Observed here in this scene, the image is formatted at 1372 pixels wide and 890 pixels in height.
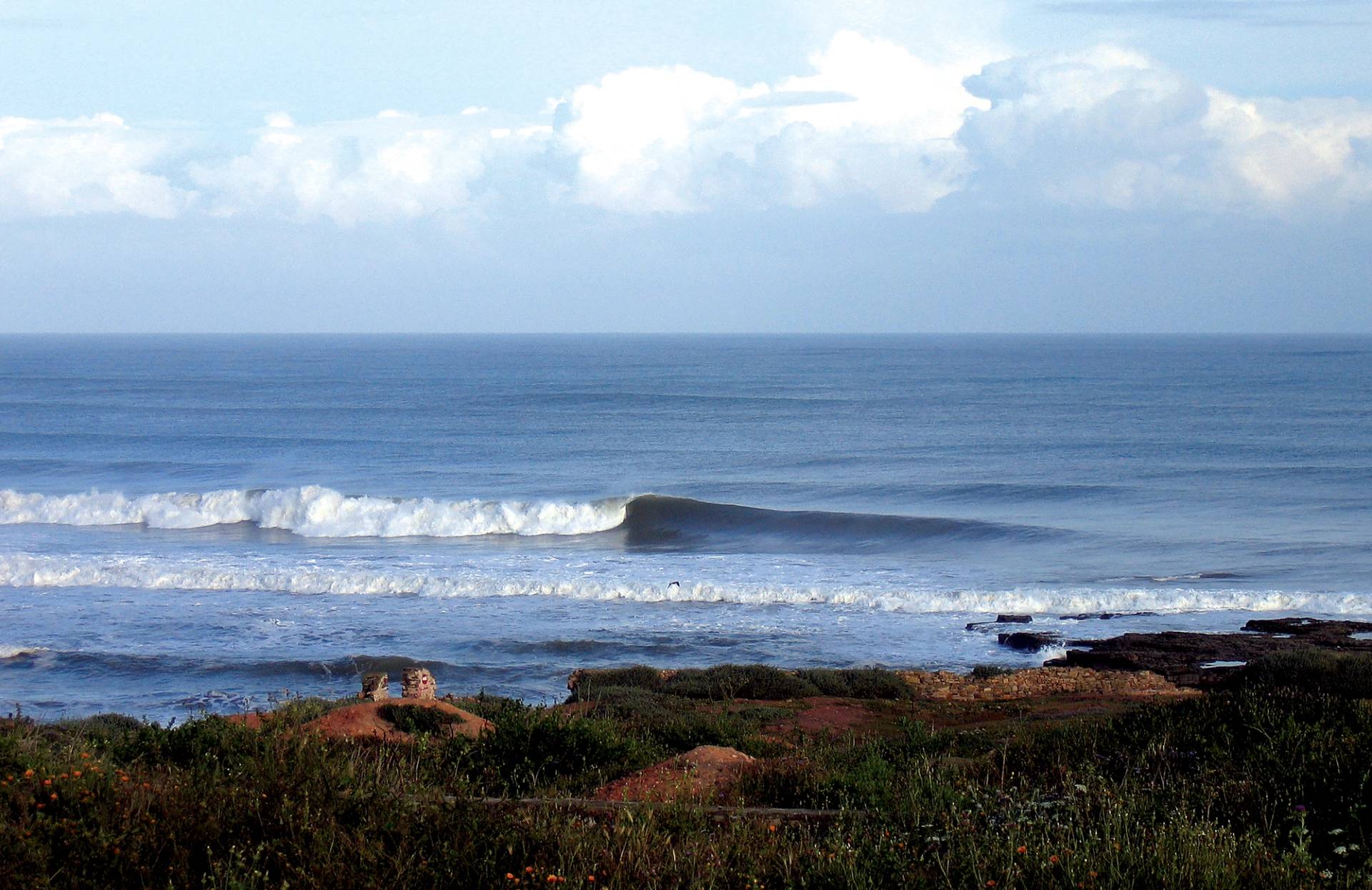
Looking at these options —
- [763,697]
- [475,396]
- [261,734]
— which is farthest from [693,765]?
[475,396]

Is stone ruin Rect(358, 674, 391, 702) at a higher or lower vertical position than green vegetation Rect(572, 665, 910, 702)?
higher

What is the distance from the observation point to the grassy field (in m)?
4.16

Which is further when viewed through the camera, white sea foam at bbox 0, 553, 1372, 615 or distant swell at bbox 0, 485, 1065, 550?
distant swell at bbox 0, 485, 1065, 550

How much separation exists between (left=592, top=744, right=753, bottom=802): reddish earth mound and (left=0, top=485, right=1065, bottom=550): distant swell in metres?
22.0

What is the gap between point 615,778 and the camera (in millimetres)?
7254

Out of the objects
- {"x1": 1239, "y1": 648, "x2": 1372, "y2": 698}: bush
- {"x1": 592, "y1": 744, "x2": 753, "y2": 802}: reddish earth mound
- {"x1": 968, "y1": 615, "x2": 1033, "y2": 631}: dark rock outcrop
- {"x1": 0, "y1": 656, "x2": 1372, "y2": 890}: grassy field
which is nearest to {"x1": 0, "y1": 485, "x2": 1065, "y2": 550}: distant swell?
{"x1": 968, "y1": 615, "x2": 1033, "y2": 631}: dark rock outcrop

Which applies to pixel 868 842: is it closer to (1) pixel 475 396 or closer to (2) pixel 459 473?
(2) pixel 459 473

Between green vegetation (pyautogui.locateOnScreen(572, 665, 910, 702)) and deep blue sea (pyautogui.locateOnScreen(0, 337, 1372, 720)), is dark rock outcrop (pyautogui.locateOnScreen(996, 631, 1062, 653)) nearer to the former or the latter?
deep blue sea (pyautogui.locateOnScreen(0, 337, 1372, 720))

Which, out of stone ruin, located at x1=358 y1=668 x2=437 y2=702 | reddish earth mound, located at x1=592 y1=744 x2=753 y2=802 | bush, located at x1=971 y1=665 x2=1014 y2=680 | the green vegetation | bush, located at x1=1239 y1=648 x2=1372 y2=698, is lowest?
bush, located at x1=971 y1=665 x2=1014 y2=680

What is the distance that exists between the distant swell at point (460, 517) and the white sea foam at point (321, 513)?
0.04 m

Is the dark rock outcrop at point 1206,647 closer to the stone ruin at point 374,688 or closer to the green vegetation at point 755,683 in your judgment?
the green vegetation at point 755,683

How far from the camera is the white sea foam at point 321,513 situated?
3297 centimetres

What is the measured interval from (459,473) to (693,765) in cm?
3520

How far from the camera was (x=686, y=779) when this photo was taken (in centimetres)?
621
